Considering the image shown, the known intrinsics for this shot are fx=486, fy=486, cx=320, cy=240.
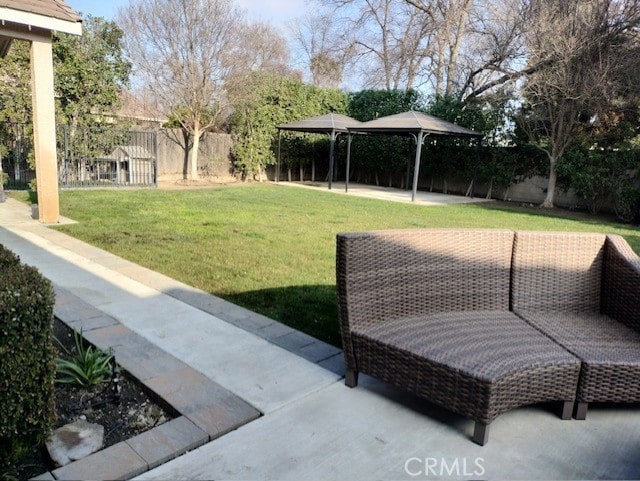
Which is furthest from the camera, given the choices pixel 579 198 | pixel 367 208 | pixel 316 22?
pixel 316 22

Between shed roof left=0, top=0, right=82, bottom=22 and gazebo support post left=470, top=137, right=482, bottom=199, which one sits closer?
shed roof left=0, top=0, right=82, bottom=22

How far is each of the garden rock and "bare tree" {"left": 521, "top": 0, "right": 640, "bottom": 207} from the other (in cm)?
1184

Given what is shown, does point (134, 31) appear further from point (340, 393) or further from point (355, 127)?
point (340, 393)

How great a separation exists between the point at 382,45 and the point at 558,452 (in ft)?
82.1

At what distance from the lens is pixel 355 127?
1471 centimetres

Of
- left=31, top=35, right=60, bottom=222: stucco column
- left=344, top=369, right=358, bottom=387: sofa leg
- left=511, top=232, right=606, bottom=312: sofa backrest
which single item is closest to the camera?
left=344, top=369, right=358, bottom=387: sofa leg

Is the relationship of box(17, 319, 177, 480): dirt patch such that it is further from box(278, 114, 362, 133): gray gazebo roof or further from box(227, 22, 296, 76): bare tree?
box(227, 22, 296, 76): bare tree

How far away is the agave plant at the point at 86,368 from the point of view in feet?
8.42

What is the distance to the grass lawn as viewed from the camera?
4398mm

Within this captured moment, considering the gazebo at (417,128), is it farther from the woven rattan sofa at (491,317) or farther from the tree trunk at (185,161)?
the woven rattan sofa at (491,317)

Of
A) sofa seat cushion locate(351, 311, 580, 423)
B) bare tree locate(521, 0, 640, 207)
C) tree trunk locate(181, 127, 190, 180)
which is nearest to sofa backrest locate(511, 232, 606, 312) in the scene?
sofa seat cushion locate(351, 311, 580, 423)

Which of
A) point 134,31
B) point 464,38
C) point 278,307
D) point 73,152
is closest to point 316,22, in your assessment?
point 464,38

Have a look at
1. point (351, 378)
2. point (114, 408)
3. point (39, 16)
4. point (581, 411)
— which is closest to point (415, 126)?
point (39, 16)

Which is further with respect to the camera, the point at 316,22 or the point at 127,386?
the point at 316,22
